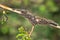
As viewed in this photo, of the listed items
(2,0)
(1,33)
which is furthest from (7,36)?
(2,0)

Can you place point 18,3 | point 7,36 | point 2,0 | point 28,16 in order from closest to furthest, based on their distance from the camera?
point 28,16 < point 2,0 < point 18,3 < point 7,36

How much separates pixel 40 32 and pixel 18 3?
1.21 feet

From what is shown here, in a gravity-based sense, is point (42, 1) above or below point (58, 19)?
above

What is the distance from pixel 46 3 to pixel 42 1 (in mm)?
51

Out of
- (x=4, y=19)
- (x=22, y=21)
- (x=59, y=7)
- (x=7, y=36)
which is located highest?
(x=4, y=19)

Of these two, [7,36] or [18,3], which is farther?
[7,36]

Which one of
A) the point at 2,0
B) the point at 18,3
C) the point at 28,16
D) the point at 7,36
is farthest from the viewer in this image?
the point at 7,36

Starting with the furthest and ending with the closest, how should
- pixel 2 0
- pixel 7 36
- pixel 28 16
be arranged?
1. pixel 7 36
2. pixel 2 0
3. pixel 28 16

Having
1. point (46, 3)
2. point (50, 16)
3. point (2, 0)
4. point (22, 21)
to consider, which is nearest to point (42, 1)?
point (46, 3)

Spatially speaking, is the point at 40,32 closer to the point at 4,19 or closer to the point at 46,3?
the point at 46,3

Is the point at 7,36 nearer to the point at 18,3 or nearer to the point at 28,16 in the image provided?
the point at 18,3

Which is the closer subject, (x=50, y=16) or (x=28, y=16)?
(x=28, y=16)

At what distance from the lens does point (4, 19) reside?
100 centimetres

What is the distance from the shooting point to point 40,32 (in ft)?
6.61
